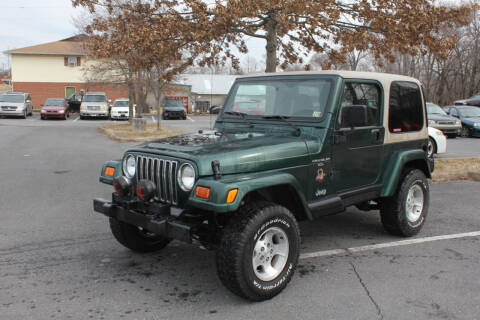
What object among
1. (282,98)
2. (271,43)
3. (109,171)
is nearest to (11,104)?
(271,43)

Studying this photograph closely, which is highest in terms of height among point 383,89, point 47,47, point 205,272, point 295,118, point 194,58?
point 47,47

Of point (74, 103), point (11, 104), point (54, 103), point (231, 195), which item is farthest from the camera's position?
point (74, 103)

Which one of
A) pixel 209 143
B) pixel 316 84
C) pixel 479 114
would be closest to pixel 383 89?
pixel 316 84

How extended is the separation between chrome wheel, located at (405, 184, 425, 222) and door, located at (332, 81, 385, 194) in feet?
2.68

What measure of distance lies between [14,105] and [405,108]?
28953mm

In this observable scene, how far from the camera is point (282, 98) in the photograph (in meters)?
4.83

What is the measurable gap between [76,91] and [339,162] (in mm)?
42581

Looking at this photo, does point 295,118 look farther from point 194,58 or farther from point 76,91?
point 76,91

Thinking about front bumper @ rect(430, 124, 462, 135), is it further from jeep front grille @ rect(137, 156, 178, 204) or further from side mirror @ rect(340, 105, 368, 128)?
jeep front grille @ rect(137, 156, 178, 204)

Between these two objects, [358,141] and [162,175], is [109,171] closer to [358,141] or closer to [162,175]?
[162,175]

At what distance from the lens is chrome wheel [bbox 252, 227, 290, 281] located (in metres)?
3.76

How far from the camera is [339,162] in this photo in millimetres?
4586

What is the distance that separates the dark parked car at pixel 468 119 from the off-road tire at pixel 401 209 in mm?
15833

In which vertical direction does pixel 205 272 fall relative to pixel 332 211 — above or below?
below
